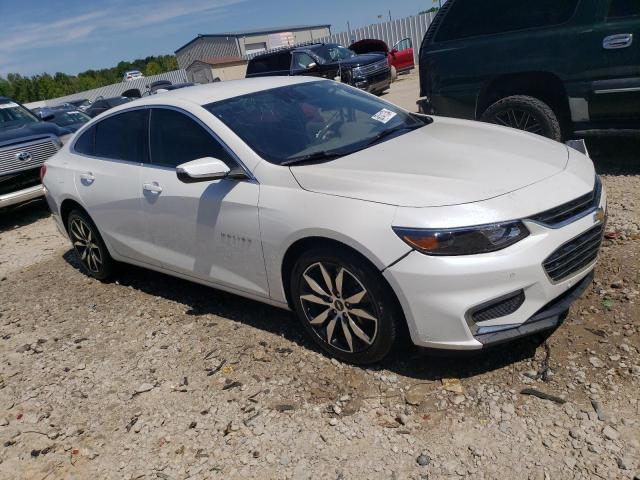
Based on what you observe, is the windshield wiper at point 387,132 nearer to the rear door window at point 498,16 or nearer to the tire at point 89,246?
the rear door window at point 498,16

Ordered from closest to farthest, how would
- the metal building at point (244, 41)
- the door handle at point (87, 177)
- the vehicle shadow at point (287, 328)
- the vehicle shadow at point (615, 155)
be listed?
the vehicle shadow at point (287, 328) < the door handle at point (87, 177) < the vehicle shadow at point (615, 155) < the metal building at point (244, 41)

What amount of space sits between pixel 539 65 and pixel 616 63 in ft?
2.21

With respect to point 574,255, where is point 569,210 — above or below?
above

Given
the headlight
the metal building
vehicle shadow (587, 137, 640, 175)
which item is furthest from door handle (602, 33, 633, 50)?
the metal building

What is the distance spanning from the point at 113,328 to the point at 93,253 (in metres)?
1.03

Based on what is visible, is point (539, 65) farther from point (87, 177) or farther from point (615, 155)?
point (87, 177)

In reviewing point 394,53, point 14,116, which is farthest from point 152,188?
point 394,53

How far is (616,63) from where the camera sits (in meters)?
5.05

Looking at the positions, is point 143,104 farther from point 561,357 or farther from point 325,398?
point 561,357

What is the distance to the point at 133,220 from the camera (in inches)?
169

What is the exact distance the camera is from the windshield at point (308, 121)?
3.51 m

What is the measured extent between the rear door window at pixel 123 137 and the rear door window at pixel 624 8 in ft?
13.8

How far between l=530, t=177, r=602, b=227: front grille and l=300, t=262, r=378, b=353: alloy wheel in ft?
3.12

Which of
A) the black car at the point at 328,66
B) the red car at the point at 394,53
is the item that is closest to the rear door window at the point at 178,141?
the black car at the point at 328,66
